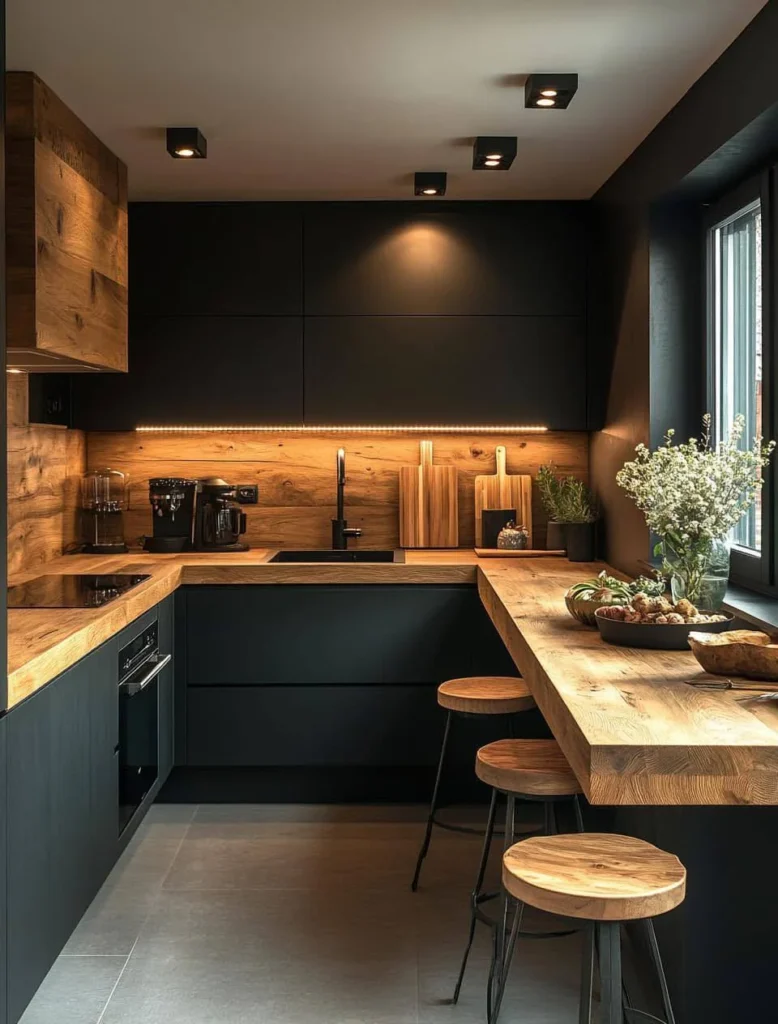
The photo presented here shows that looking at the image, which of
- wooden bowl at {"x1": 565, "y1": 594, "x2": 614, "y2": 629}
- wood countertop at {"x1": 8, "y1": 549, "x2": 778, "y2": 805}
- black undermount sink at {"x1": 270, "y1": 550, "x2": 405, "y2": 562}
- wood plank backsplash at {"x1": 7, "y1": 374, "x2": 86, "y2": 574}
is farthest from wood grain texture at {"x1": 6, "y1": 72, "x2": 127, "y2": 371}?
wooden bowl at {"x1": 565, "y1": 594, "x2": 614, "y2": 629}

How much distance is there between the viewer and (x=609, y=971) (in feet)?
6.32

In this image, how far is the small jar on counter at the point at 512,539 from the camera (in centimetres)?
496

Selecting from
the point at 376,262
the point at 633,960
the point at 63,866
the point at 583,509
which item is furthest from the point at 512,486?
A: the point at 63,866

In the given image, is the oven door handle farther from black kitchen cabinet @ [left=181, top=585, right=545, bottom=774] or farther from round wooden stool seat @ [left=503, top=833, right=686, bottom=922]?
round wooden stool seat @ [left=503, top=833, right=686, bottom=922]

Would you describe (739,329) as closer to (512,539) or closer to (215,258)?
(512,539)

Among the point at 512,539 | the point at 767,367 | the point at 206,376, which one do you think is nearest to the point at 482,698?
the point at 767,367

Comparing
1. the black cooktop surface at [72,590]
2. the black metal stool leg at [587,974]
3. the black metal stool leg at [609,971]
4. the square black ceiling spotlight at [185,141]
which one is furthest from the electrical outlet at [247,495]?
the black metal stool leg at [609,971]

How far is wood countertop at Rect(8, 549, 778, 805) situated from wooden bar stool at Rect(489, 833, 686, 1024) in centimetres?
17

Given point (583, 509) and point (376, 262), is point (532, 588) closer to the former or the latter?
point (583, 509)

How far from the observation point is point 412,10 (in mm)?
2852

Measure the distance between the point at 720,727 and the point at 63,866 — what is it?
175cm

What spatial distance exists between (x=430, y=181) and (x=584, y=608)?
2.10 meters

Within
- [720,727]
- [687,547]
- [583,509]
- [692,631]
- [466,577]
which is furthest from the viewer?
[583,509]

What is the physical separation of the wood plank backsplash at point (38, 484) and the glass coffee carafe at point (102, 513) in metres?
0.06
